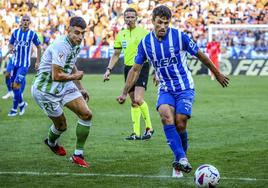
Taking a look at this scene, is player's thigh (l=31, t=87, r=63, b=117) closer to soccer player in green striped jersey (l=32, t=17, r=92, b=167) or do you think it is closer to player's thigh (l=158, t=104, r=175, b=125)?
soccer player in green striped jersey (l=32, t=17, r=92, b=167)

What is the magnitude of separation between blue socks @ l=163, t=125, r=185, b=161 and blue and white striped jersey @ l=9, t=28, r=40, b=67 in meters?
9.98

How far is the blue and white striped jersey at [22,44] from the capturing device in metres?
19.0

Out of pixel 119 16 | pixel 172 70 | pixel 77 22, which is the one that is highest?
pixel 77 22

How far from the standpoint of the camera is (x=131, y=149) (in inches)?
484

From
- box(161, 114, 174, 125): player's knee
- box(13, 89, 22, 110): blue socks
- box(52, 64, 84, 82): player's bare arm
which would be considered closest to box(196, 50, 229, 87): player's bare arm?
box(161, 114, 174, 125): player's knee

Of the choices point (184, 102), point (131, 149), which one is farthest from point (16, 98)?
point (184, 102)

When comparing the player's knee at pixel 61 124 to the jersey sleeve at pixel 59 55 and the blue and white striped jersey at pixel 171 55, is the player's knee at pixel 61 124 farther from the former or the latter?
the blue and white striped jersey at pixel 171 55

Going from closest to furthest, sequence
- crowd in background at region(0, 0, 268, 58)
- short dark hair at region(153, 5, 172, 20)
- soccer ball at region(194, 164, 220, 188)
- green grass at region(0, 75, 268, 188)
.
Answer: soccer ball at region(194, 164, 220, 188) < green grass at region(0, 75, 268, 188) < short dark hair at region(153, 5, 172, 20) < crowd in background at region(0, 0, 268, 58)

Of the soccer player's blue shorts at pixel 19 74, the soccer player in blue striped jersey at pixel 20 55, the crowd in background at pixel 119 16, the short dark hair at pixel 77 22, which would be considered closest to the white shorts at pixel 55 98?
the short dark hair at pixel 77 22

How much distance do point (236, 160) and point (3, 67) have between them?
89.8 ft

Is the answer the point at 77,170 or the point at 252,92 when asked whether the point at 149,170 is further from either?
the point at 252,92

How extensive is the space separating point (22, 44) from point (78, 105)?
30.3 ft

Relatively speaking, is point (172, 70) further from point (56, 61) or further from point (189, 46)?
point (56, 61)

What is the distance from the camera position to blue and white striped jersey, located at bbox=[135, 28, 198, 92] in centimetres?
965
